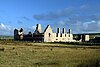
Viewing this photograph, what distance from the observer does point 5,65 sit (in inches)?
877

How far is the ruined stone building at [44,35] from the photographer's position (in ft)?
392

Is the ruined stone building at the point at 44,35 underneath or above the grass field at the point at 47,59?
above

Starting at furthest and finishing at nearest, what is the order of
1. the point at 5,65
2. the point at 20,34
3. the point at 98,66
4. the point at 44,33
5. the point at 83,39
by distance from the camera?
the point at 83,39
the point at 20,34
the point at 44,33
the point at 5,65
the point at 98,66

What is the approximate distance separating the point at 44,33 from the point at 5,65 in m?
96.0

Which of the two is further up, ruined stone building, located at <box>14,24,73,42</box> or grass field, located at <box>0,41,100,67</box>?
ruined stone building, located at <box>14,24,73,42</box>

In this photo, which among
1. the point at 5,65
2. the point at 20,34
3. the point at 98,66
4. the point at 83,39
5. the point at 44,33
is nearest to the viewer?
the point at 98,66

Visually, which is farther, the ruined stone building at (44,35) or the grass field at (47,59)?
the ruined stone building at (44,35)

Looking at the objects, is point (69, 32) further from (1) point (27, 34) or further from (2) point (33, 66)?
(2) point (33, 66)

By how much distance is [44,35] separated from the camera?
118m

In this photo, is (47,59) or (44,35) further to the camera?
(44,35)

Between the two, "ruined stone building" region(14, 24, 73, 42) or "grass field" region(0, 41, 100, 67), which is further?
"ruined stone building" region(14, 24, 73, 42)

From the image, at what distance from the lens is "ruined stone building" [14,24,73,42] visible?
392 feet

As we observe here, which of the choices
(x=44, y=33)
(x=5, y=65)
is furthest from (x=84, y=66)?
(x=44, y=33)

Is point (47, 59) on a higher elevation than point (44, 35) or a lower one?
lower
